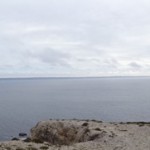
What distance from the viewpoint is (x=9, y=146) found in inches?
1476

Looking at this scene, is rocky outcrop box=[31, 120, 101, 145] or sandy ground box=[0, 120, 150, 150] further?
A: rocky outcrop box=[31, 120, 101, 145]

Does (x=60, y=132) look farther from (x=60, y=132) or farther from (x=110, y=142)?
(x=110, y=142)

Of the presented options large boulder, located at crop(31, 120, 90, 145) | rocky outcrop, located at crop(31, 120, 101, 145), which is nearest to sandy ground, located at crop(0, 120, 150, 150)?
rocky outcrop, located at crop(31, 120, 101, 145)

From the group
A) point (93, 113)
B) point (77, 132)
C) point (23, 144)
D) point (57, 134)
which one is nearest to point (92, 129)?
point (77, 132)

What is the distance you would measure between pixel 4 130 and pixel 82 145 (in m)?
62.8

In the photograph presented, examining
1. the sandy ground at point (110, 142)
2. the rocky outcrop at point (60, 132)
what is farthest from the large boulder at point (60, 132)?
the sandy ground at point (110, 142)

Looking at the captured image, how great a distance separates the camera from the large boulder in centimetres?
5003

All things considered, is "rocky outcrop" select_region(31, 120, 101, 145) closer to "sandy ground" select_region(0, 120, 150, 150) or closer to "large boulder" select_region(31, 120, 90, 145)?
"large boulder" select_region(31, 120, 90, 145)

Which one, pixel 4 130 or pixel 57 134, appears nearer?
pixel 57 134

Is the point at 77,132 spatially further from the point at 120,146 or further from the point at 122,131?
the point at 120,146

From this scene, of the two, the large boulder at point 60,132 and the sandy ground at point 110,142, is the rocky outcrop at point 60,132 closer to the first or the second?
the large boulder at point 60,132

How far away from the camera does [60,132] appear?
52.8 metres

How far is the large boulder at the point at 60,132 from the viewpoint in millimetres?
50031

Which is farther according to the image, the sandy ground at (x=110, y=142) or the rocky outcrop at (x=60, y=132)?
the rocky outcrop at (x=60, y=132)
